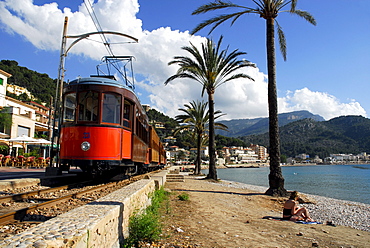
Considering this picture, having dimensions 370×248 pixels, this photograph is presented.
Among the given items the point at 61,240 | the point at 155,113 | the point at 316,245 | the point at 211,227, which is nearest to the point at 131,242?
the point at 61,240

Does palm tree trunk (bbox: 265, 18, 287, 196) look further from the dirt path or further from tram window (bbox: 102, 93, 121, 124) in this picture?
tram window (bbox: 102, 93, 121, 124)

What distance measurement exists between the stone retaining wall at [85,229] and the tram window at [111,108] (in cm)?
544

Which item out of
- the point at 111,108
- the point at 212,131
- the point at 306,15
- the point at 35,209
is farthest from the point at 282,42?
the point at 35,209

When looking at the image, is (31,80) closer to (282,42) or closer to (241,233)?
(282,42)

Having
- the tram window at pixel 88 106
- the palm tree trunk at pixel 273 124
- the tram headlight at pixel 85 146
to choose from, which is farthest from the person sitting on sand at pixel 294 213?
the tram window at pixel 88 106

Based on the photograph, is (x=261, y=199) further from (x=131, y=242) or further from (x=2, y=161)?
(x=2, y=161)

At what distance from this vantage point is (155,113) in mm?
147875

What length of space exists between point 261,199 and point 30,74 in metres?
112

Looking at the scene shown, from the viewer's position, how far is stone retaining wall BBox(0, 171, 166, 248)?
2334 millimetres

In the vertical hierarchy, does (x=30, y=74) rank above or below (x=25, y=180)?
above

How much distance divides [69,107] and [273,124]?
9266 mm

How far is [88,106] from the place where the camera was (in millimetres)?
9680

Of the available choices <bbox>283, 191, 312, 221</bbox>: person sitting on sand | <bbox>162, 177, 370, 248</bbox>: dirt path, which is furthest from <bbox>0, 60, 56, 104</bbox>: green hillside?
<bbox>283, 191, 312, 221</bbox>: person sitting on sand

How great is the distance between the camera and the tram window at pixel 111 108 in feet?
31.4
